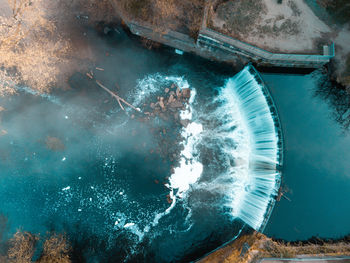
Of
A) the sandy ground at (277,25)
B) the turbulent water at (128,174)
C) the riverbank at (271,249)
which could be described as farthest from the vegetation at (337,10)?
the riverbank at (271,249)

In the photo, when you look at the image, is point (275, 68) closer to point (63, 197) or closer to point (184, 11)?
point (184, 11)

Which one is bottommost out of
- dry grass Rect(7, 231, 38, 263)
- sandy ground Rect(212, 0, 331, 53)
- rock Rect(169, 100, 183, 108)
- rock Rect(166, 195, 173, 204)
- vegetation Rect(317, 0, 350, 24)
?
dry grass Rect(7, 231, 38, 263)

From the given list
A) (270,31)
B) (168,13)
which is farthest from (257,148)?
(168,13)

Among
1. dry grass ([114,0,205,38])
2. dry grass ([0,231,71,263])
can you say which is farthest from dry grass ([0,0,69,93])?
dry grass ([0,231,71,263])

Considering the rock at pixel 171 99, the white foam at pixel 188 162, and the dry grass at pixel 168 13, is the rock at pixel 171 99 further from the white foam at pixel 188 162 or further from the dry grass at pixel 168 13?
the dry grass at pixel 168 13

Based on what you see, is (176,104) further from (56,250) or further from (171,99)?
(56,250)

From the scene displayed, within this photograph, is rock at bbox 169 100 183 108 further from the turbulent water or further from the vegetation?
the vegetation

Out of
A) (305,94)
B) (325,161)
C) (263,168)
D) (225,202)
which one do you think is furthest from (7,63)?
(325,161)
